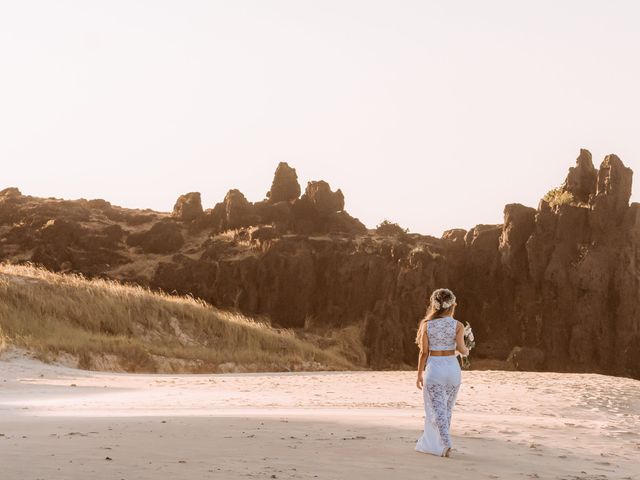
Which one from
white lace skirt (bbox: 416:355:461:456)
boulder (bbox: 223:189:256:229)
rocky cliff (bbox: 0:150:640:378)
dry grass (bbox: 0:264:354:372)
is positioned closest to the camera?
white lace skirt (bbox: 416:355:461:456)

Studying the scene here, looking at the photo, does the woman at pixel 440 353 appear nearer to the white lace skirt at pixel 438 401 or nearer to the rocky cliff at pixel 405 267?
the white lace skirt at pixel 438 401

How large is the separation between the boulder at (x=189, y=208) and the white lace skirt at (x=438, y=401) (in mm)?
45673

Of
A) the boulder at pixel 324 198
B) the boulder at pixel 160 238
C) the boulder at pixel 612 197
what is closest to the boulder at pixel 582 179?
the boulder at pixel 612 197

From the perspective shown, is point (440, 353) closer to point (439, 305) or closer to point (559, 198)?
point (439, 305)

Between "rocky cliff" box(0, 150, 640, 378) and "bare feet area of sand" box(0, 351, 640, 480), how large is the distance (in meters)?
17.5

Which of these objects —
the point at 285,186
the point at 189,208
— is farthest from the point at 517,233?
the point at 189,208

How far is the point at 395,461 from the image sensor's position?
10906mm

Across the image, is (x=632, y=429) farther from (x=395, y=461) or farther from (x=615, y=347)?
(x=615, y=347)

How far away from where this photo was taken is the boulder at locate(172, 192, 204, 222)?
5747 centimetres

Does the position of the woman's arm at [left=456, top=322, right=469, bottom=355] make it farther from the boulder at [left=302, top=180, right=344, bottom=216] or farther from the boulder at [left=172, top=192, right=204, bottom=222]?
the boulder at [left=172, top=192, right=204, bottom=222]

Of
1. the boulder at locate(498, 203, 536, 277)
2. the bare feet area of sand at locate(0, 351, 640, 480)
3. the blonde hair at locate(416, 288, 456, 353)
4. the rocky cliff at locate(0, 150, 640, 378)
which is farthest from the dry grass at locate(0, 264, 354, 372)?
the blonde hair at locate(416, 288, 456, 353)

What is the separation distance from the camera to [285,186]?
5591cm

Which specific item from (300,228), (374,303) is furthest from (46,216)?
(374,303)

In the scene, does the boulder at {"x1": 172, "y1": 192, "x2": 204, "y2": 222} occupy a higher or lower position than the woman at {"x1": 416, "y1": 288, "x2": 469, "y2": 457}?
higher
